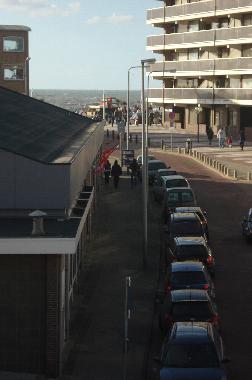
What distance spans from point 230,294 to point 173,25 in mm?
66894

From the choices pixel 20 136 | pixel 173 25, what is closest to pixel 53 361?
pixel 20 136

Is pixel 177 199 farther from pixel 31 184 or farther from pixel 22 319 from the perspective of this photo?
pixel 22 319

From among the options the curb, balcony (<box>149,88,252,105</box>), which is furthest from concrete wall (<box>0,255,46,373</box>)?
balcony (<box>149,88,252,105</box>)

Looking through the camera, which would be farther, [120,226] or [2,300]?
[120,226]

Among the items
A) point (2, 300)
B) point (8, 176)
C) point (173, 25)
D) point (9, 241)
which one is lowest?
point (2, 300)

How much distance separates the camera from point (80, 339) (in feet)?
60.2

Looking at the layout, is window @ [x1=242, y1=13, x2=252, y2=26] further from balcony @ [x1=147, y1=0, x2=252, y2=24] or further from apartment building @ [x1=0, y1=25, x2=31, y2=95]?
apartment building @ [x1=0, y1=25, x2=31, y2=95]

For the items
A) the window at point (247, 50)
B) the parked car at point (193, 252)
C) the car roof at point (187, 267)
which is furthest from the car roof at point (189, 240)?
the window at point (247, 50)

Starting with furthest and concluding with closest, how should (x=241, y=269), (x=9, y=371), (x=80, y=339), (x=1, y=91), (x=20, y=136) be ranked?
(x=1, y=91) < (x=241, y=269) < (x=20, y=136) < (x=80, y=339) < (x=9, y=371)

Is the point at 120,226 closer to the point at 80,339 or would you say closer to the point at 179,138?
the point at 80,339

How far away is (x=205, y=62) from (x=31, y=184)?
6349 cm

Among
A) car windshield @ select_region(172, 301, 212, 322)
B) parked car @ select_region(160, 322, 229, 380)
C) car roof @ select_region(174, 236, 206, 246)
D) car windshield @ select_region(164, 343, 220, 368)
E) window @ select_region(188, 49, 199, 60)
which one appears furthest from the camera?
window @ select_region(188, 49, 199, 60)

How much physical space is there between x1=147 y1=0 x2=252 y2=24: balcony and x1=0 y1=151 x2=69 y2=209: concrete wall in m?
59.6

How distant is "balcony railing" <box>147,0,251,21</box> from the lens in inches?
2940
